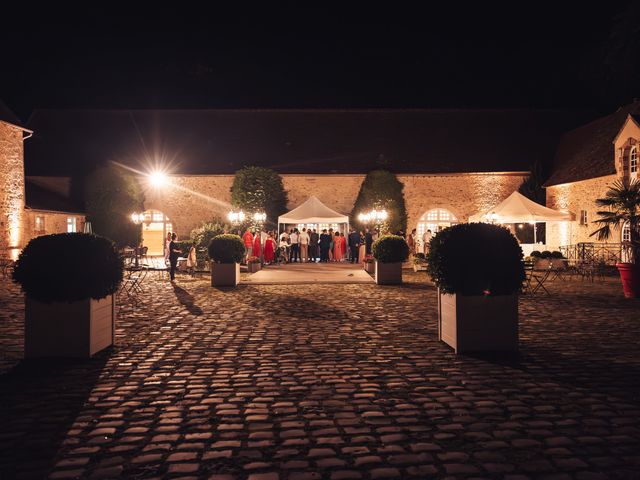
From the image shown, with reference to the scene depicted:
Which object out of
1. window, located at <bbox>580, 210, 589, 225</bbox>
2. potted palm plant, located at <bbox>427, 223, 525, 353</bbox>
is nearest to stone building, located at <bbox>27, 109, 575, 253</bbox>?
window, located at <bbox>580, 210, 589, 225</bbox>

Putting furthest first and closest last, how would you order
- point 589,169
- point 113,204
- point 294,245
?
point 113,204
point 294,245
point 589,169

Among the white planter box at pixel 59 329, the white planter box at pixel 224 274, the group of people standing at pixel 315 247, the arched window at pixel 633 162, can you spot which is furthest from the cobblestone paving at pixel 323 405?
the group of people standing at pixel 315 247

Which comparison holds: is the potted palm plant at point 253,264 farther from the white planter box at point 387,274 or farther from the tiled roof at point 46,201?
the tiled roof at point 46,201

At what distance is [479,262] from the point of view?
20.1 feet

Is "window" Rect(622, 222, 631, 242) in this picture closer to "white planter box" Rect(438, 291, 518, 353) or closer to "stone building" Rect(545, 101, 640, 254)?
"stone building" Rect(545, 101, 640, 254)

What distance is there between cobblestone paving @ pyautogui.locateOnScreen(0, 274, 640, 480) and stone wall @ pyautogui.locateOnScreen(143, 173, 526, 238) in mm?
18540

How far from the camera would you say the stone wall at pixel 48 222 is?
21219mm

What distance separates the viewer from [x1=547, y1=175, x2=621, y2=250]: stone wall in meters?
20.4

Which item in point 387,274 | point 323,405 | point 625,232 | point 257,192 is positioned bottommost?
point 323,405

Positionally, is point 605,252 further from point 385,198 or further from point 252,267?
point 252,267

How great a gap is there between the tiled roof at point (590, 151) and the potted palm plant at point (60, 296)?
1924 centimetres

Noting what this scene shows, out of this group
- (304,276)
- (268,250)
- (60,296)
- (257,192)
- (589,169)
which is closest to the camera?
(60,296)

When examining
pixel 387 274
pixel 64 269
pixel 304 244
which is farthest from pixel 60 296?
pixel 304 244

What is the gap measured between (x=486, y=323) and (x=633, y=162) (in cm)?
1616
